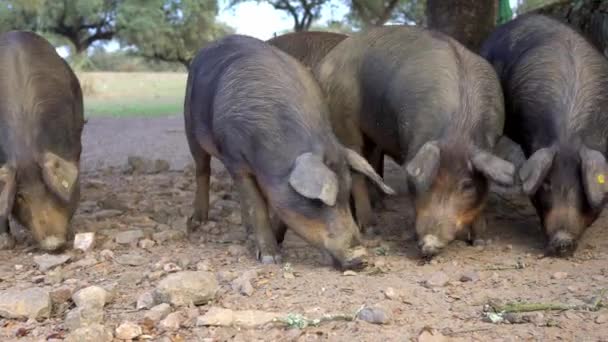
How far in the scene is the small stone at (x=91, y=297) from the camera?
4.00 metres

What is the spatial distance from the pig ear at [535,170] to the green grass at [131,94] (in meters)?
13.8

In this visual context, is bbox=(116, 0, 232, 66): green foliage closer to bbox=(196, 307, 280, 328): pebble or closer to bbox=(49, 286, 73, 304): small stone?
bbox=(49, 286, 73, 304): small stone

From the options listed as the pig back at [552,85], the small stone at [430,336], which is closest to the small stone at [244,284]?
the small stone at [430,336]

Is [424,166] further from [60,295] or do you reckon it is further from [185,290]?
[60,295]

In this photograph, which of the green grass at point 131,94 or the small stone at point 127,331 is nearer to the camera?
the small stone at point 127,331

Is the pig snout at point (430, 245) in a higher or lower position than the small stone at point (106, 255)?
higher

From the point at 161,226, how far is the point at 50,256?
116 centimetres

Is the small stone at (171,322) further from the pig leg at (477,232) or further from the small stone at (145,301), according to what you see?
the pig leg at (477,232)

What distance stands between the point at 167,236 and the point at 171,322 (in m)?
2.03

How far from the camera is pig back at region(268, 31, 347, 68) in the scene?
761cm

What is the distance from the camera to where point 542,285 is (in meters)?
4.41

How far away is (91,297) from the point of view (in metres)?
4.02

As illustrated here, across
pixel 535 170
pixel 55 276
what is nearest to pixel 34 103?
pixel 55 276

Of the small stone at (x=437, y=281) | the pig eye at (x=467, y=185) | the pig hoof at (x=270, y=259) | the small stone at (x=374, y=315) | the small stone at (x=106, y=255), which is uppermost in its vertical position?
the pig eye at (x=467, y=185)
